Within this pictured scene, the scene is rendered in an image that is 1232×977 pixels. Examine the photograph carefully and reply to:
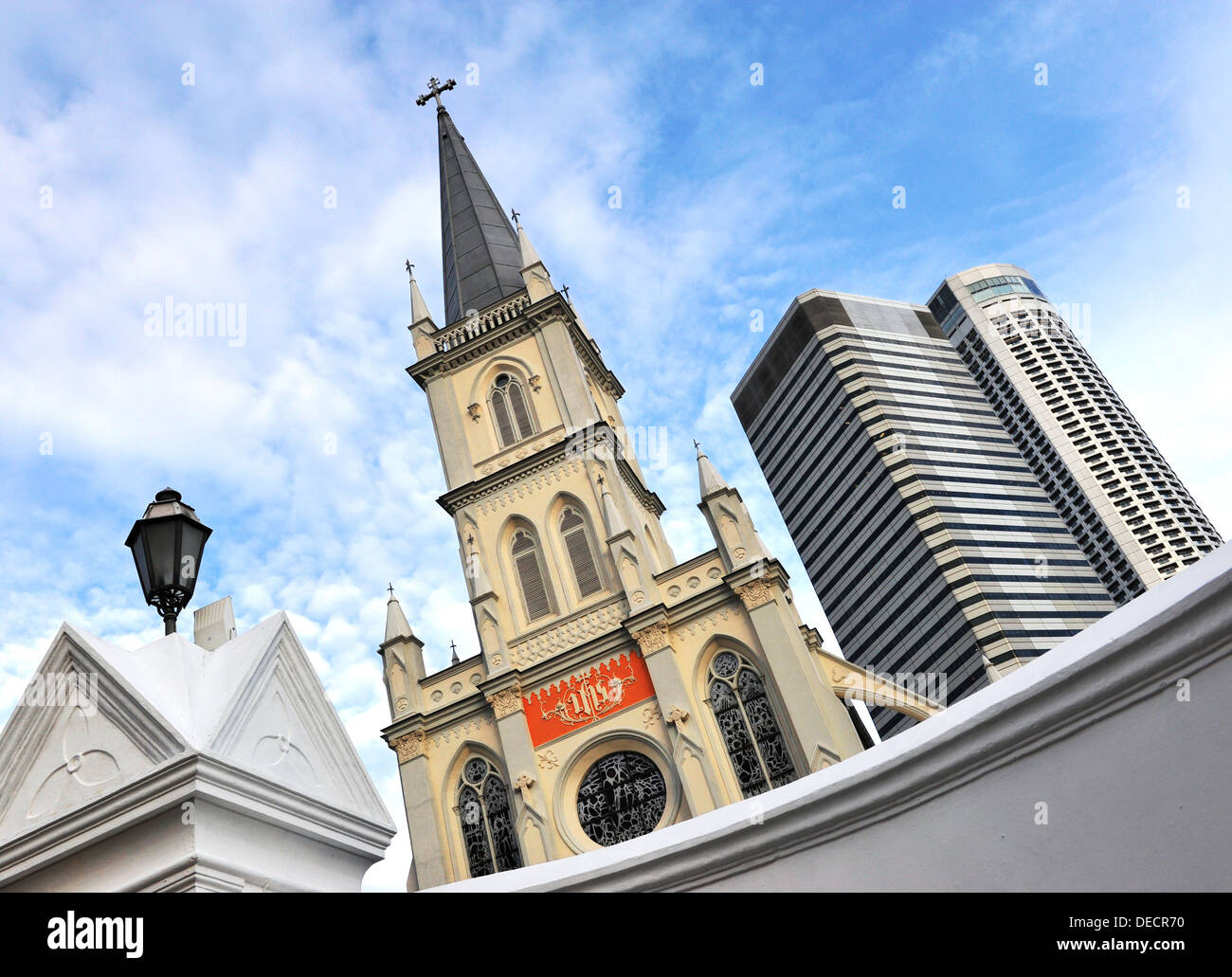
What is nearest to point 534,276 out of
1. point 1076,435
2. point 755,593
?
point 755,593

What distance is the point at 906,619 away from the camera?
7575 centimetres

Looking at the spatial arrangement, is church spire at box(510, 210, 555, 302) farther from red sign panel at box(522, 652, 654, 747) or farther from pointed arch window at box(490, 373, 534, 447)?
red sign panel at box(522, 652, 654, 747)

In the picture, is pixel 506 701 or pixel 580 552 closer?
pixel 506 701

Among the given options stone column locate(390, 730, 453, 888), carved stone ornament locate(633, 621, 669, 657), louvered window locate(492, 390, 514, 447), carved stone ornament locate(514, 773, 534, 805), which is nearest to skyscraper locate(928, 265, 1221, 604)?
louvered window locate(492, 390, 514, 447)

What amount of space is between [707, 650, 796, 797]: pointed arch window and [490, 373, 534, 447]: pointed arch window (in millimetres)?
7897

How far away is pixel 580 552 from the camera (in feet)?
72.4

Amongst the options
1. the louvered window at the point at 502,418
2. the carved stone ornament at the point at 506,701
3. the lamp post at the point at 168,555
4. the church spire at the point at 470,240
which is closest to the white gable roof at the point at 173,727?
the lamp post at the point at 168,555

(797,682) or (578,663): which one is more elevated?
(578,663)

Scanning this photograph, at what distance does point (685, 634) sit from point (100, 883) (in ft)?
59.2

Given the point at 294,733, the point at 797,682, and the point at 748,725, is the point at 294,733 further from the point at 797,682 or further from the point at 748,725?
the point at 748,725

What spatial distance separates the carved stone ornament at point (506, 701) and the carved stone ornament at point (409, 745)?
1715mm

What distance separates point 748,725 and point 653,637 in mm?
2582

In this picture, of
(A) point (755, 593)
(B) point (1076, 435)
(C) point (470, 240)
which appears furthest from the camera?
(B) point (1076, 435)
